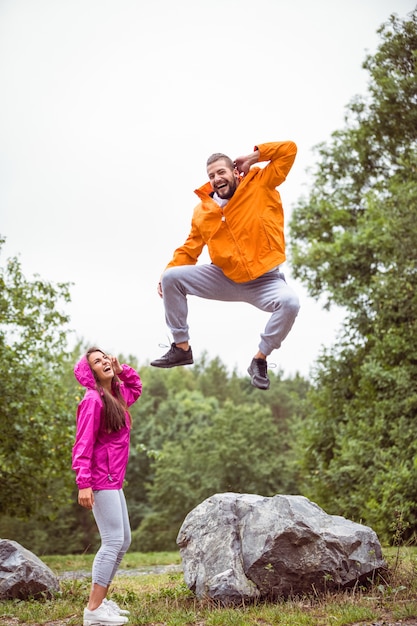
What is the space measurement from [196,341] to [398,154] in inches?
1327

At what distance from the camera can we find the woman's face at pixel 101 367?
5441 mm

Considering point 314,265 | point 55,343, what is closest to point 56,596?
point 55,343

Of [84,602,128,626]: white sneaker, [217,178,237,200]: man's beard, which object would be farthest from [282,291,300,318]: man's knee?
[84,602,128,626]: white sneaker

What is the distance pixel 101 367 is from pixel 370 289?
1054 centimetres

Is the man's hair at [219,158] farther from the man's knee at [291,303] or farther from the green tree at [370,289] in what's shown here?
the green tree at [370,289]

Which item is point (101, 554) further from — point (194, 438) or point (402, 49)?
point (194, 438)

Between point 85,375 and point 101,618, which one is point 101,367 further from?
point 101,618

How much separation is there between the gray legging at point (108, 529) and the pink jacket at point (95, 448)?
9 cm

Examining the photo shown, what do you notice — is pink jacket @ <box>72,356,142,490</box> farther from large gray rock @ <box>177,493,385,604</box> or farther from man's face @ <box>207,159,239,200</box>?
large gray rock @ <box>177,493,385,604</box>

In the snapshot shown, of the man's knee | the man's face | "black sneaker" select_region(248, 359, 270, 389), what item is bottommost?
"black sneaker" select_region(248, 359, 270, 389)

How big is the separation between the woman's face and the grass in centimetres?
224

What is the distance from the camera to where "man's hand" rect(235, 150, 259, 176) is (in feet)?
17.4

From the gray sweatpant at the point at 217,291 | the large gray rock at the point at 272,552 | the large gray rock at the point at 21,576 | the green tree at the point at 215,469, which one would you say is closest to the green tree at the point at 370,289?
the large gray rock at the point at 272,552

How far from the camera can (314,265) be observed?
1631cm
